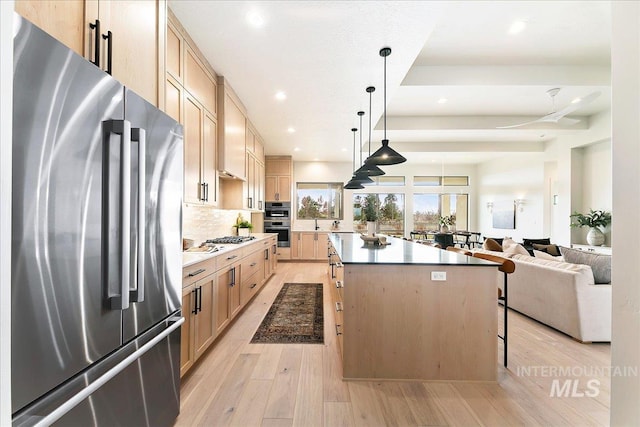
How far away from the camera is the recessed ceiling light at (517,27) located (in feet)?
9.45

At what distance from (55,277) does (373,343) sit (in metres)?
1.89

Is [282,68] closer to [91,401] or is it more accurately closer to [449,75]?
[449,75]

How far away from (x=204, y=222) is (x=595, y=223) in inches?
295

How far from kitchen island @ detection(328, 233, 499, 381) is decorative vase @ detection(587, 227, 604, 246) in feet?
18.4

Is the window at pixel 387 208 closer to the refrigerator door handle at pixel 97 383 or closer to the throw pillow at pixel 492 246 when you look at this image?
the throw pillow at pixel 492 246

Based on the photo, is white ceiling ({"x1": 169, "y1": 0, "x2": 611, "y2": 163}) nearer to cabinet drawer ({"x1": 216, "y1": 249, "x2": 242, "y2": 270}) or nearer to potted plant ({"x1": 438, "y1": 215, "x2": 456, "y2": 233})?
cabinet drawer ({"x1": 216, "y1": 249, "x2": 242, "y2": 270})

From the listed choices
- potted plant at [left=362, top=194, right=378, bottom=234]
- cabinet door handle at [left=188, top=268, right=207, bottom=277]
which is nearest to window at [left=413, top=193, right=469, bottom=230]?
potted plant at [left=362, top=194, right=378, bottom=234]

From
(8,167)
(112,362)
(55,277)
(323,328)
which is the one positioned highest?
(8,167)

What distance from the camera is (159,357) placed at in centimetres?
132

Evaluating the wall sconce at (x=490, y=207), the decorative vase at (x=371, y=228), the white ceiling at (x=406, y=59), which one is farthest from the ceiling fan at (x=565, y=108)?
the wall sconce at (x=490, y=207)

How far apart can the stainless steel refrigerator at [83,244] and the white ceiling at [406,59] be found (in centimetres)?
167

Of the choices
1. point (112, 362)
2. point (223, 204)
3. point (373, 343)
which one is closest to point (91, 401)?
point (112, 362)

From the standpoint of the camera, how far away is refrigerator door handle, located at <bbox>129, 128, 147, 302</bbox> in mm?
1085

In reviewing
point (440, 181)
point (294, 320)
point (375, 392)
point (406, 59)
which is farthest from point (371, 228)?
point (440, 181)
